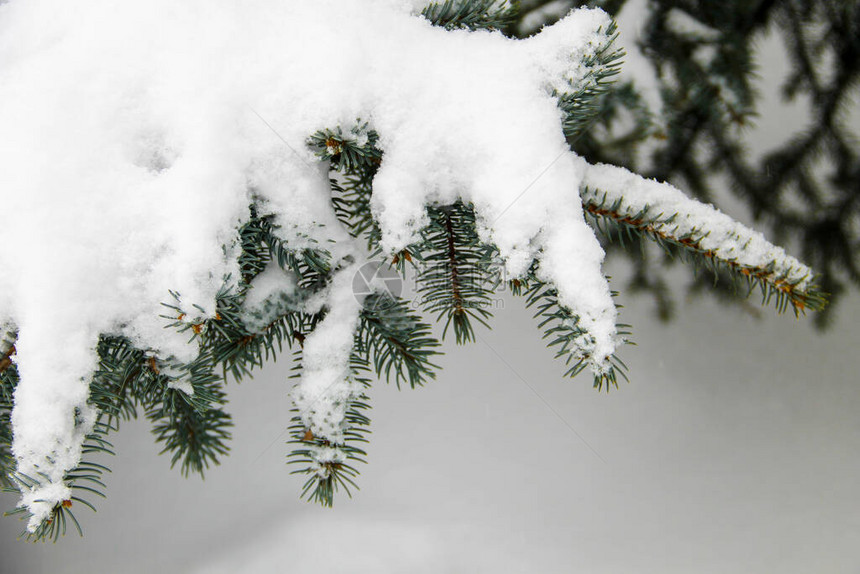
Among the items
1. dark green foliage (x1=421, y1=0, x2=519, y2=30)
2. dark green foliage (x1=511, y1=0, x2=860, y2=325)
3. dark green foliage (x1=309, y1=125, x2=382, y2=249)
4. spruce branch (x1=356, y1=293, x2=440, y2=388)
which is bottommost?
spruce branch (x1=356, y1=293, x2=440, y2=388)

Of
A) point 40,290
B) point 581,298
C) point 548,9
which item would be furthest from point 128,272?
point 548,9

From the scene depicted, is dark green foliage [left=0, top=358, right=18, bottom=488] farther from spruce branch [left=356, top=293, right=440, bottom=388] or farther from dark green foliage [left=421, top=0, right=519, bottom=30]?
dark green foliage [left=421, top=0, right=519, bottom=30]

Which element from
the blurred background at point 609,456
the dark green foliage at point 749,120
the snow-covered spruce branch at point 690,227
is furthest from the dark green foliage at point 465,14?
the blurred background at point 609,456

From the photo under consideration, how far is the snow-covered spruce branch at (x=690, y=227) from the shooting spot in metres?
0.38

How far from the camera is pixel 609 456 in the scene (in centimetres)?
93

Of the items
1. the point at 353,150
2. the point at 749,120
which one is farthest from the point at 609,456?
the point at 353,150

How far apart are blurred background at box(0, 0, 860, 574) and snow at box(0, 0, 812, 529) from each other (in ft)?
1.56

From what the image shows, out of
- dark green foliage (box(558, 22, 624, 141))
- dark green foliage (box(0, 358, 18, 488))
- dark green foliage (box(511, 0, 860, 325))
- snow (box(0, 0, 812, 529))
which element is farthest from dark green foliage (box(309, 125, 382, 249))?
dark green foliage (box(511, 0, 860, 325))

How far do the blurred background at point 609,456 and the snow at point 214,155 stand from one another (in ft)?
1.56

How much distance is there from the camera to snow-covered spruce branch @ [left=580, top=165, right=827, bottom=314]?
1.24 ft

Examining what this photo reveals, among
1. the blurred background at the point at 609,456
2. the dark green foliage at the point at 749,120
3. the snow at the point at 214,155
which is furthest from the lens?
the blurred background at the point at 609,456

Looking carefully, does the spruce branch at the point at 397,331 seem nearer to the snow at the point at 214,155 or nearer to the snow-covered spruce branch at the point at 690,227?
the snow at the point at 214,155

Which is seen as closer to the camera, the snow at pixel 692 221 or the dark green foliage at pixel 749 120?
the snow at pixel 692 221

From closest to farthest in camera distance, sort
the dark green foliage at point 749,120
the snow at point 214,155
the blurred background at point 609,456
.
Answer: the snow at point 214,155 < the dark green foliage at point 749,120 < the blurred background at point 609,456
